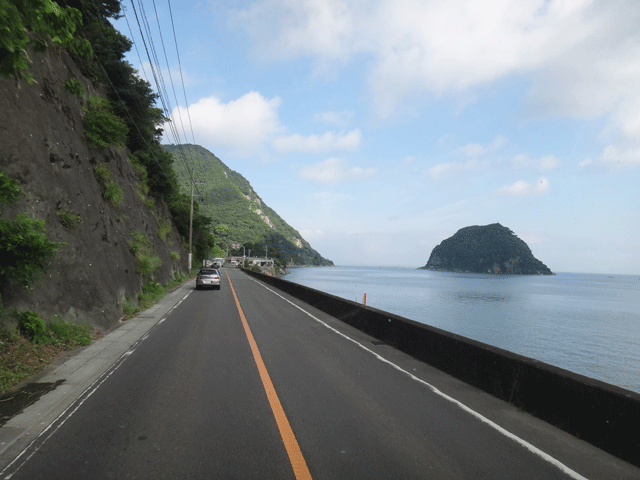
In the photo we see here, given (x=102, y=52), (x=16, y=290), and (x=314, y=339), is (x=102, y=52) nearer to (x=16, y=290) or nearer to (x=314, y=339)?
(x=16, y=290)

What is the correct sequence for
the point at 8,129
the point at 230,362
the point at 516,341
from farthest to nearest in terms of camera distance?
the point at 516,341 < the point at 8,129 < the point at 230,362

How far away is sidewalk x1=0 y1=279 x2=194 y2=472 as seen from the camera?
393 centimetres

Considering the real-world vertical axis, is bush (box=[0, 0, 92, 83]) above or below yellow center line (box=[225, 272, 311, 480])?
above

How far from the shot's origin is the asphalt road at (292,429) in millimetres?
3441

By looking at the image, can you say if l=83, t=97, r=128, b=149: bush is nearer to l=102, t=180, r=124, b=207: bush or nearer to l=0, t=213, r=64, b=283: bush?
l=102, t=180, r=124, b=207: bush

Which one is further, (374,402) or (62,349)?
(62,349)

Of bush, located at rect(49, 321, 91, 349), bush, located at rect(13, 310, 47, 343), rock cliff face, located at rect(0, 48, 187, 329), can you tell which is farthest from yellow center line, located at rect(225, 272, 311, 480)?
rock cliff face, located at rect(0, 48, 187, 329)

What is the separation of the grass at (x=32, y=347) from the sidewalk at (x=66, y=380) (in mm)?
243

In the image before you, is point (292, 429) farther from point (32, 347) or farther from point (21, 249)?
point (21, 249)

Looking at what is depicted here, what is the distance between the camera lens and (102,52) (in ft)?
67.1

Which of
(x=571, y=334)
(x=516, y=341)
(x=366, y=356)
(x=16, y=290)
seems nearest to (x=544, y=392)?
(x=366, y=356)

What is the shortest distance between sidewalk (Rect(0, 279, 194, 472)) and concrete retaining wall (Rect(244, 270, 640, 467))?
6.20 metres

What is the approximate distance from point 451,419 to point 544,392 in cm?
140

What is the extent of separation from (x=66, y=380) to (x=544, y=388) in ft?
24.1
